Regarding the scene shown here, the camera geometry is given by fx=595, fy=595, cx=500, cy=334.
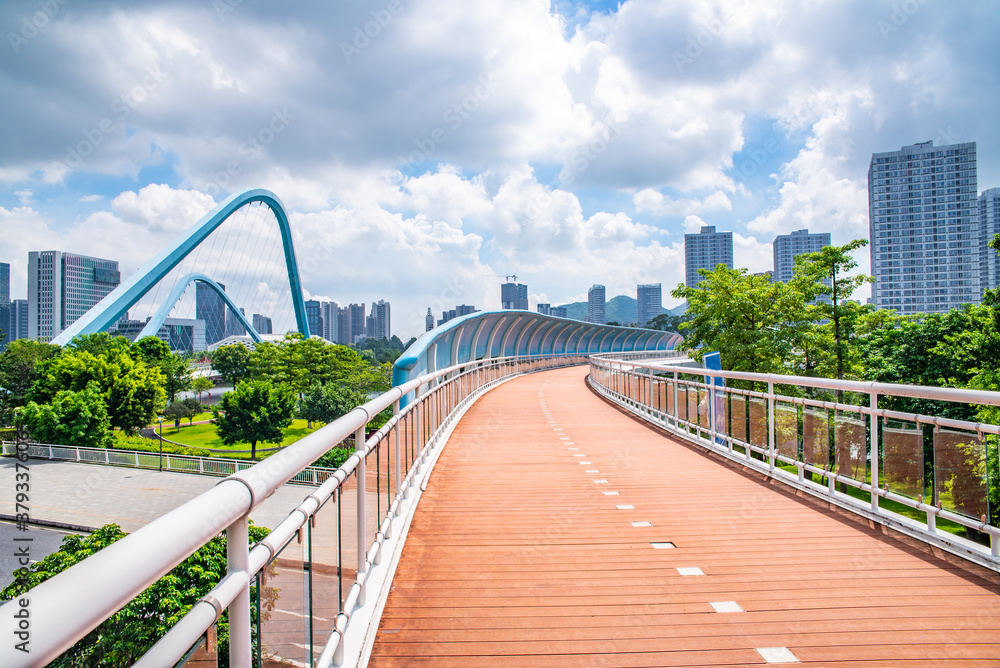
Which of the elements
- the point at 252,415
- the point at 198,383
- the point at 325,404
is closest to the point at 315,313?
the point at 198,383

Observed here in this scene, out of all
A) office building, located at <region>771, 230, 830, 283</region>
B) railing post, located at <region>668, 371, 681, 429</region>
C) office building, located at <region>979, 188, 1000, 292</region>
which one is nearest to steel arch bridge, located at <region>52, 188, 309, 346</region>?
railing post, located at <region>668, 371, 681, 429</region>

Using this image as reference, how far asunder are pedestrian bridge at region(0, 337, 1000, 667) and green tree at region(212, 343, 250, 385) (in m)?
86.8

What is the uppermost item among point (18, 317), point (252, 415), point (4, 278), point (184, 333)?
point (4, 278)

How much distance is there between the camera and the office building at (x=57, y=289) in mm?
83125

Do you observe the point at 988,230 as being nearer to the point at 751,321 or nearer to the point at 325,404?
the point at 751,321

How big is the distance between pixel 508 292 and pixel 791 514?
8052 cm

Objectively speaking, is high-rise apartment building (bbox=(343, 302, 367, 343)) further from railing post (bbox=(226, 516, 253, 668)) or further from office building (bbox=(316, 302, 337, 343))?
railing post (bbox=(226, 516, 253, 668))

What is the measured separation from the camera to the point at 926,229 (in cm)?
8119

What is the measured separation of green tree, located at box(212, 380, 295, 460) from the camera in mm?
47844

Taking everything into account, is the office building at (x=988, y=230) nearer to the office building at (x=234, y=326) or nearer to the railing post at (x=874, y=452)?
the railing post at (x=874, y=452)

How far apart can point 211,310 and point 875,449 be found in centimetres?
10181

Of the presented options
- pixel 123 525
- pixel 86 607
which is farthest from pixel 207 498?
pixel 123 525

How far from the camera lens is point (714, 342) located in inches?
793

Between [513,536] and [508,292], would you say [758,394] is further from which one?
[508,292]
